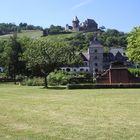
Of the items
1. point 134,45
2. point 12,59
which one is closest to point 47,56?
point 134,45

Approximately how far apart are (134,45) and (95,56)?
190 ft

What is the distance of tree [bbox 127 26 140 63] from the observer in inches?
3451

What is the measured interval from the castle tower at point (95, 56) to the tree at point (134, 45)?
51687 mm

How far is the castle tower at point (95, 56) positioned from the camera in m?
147

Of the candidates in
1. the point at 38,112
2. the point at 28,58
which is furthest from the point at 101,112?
the point at 28,58

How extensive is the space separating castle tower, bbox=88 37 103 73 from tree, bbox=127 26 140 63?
51.7 meters

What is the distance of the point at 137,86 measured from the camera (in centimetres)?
6103

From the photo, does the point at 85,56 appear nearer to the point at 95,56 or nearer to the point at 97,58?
the point at 95,56

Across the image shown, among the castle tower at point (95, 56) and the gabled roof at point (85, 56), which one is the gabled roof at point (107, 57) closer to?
the castle tower at point (95, 56)

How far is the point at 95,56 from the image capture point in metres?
148

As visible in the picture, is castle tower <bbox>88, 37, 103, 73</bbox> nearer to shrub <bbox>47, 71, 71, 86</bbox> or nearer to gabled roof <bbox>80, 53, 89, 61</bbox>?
gabled roof <bbox>80, 53, 89, 61</bbox>

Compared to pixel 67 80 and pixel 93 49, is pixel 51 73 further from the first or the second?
pixel 93 49

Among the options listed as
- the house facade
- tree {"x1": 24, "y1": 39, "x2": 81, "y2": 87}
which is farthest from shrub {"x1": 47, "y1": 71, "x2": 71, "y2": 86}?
the house facade

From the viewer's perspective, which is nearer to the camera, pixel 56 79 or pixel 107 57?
pixel 56 79
